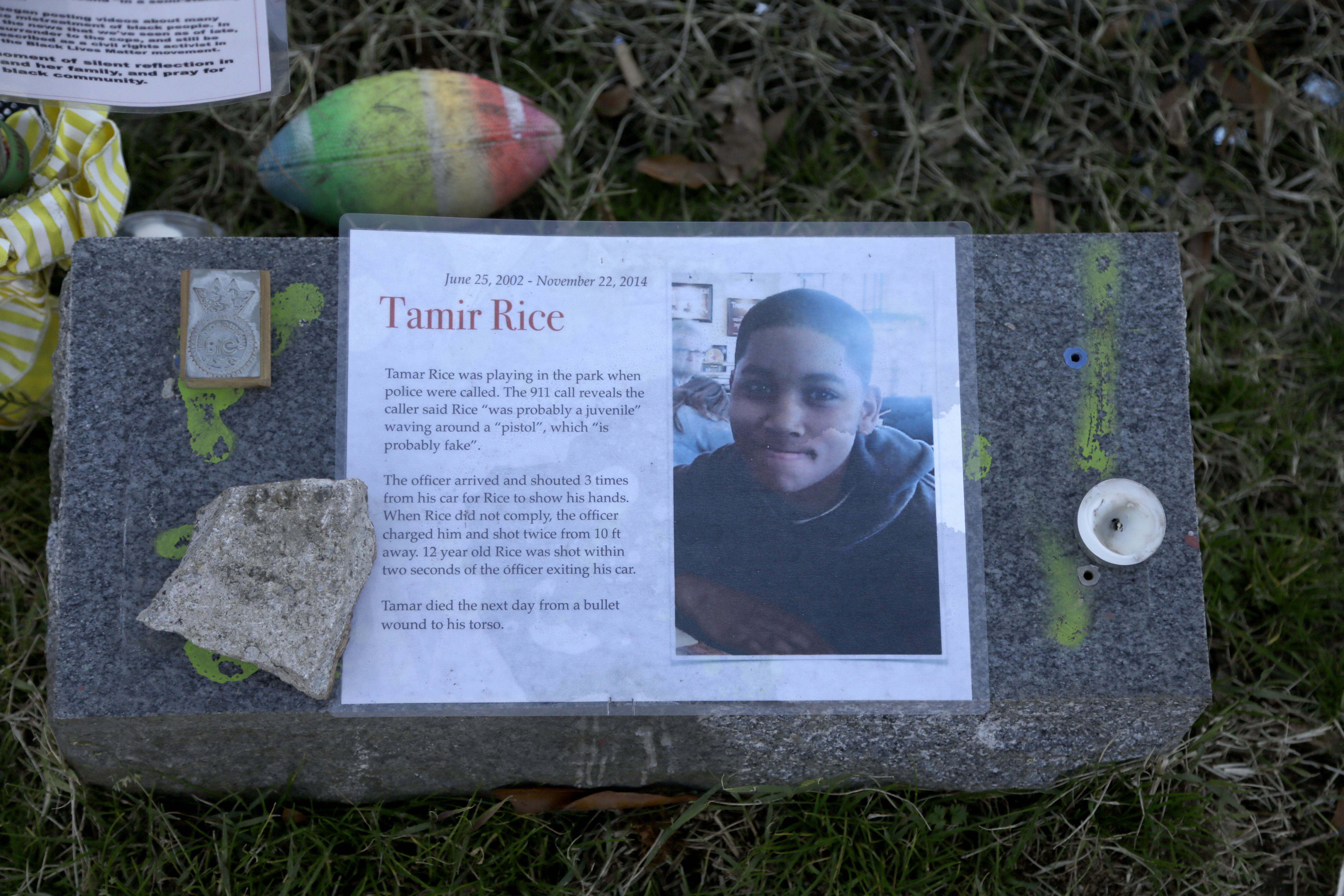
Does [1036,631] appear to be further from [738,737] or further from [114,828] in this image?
[114,828]

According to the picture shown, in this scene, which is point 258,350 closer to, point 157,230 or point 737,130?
point 157,230

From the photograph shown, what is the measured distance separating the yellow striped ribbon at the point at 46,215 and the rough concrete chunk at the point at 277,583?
573 mm

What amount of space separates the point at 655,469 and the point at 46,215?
1088mm

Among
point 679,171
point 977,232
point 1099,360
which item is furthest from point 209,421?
point 977,232

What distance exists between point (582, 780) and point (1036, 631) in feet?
2.64

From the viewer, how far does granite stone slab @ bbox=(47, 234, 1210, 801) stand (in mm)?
1442

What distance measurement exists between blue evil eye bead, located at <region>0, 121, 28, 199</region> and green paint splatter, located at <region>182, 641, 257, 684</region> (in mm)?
821

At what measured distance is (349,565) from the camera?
1386mm

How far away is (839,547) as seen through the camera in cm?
149

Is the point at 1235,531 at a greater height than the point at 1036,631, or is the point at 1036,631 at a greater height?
the point at 1235,531

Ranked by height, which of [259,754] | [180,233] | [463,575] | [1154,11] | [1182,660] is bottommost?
[259,754]

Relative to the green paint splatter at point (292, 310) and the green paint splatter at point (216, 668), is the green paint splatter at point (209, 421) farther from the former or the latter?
the green paint splatter at point (216, 668)

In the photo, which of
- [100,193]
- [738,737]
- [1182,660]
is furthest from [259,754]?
[1182,660]

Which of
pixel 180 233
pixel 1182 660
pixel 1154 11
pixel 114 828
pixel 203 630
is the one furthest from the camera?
pixel 1154 11
